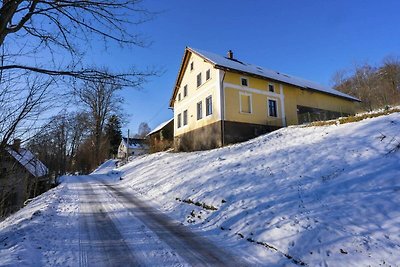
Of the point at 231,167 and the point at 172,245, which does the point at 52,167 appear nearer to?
the point at 231,167

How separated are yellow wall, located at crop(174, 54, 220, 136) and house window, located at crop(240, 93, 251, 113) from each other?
2.21 metres

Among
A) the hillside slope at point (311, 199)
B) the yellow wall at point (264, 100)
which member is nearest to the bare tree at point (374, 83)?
the yellow wall at point (264, 100)

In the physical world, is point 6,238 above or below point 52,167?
below

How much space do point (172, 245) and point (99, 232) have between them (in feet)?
7.24

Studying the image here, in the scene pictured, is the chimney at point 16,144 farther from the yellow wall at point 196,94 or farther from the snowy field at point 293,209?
the yellow wall at point 196,94

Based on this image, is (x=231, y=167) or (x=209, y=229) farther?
(x=231, y=167)

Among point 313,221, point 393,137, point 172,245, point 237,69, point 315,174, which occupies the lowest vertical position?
point 172,245

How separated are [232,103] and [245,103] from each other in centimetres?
144

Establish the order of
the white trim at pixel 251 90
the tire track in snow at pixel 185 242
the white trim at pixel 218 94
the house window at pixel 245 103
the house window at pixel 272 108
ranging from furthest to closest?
the house window at pixel 272 108
the house window at pixel 245 103
the white trim at pixel 251 90
the white trim at pixel 218 94
the tire track in snow at pixel 185 242

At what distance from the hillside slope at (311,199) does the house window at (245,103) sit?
10228 mm

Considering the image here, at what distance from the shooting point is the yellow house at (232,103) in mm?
21219

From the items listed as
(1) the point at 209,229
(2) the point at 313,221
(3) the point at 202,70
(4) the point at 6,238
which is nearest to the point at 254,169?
(1) the point at 209,229

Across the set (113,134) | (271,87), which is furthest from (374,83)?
(113,134)

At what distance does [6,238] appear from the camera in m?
6.04
